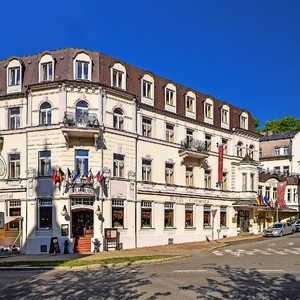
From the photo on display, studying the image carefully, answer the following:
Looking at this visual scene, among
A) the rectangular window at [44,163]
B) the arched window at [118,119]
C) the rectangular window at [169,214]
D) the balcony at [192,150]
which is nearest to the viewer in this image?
the rectangular window at [44,163]

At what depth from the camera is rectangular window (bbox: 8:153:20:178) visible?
3142 centimetres

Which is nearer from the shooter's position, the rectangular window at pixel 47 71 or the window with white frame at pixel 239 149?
the rectangular window at pixel 47 71

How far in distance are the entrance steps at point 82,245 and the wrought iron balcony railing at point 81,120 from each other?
774cm

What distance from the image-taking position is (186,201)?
37.4m

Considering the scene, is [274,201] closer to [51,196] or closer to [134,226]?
[134,226]

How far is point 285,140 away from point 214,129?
933 inches

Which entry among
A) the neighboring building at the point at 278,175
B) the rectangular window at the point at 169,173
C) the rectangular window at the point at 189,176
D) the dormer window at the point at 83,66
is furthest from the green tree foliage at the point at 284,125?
the dormer window at the point at 83,66

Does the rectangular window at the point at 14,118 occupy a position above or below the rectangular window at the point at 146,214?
above

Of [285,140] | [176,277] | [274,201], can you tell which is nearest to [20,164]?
[176,277]

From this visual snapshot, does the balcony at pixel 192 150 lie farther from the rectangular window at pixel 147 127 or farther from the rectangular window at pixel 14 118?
the rectangular window at pixel 14 118

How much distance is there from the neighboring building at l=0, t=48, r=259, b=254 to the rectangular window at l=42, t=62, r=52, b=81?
0.08 meters

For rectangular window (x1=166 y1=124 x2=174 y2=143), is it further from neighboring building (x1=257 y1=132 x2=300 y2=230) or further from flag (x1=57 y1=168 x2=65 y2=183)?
neighboring building (x1=257 y1=132 x2=300 y2=230)

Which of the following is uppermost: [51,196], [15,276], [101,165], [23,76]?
[23,76]

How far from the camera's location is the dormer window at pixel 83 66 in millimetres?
30531
